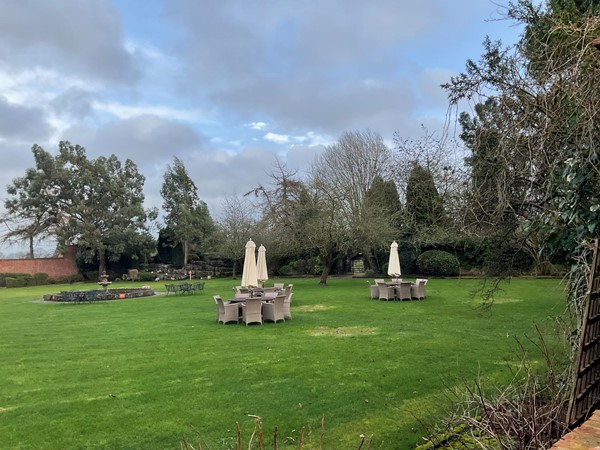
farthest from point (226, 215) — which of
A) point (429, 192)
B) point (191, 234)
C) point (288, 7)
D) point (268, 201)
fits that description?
point (288, 7)

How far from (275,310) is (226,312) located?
49.9 inches

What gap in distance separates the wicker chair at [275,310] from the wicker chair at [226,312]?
0.76 metres

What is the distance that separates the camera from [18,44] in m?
12.2

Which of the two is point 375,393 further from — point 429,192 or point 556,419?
point 429,192

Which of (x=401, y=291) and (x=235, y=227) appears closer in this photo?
(x=401, y=291)

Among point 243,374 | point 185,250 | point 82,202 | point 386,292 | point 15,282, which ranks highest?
point 82,202

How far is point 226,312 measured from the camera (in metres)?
11.0

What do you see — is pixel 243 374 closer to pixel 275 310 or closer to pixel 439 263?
pixel 275 310

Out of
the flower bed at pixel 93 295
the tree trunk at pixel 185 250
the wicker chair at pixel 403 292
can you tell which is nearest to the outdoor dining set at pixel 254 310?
the wicker chair at pixel 403 292

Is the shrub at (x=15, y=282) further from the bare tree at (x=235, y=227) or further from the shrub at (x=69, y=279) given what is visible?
the bare tree at (x=235, y=227)

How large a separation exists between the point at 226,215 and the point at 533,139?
99.8ft

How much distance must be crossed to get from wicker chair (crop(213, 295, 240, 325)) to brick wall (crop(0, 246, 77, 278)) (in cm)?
2820

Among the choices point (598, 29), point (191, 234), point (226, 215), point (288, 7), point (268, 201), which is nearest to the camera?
point (598, 29)

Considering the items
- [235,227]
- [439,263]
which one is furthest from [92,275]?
[439,263]
